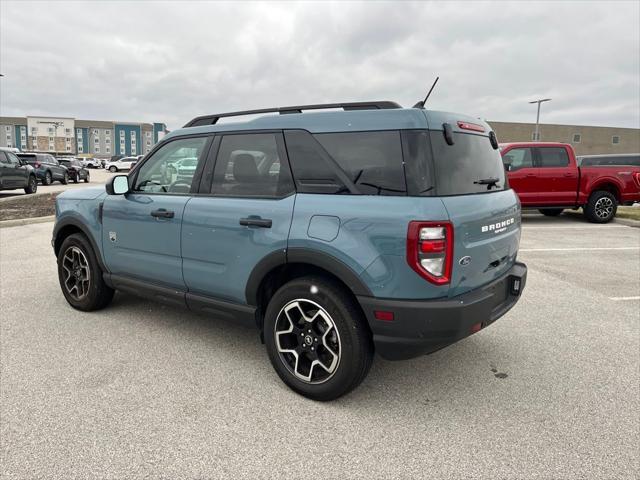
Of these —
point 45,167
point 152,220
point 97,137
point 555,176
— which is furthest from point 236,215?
point 97,137

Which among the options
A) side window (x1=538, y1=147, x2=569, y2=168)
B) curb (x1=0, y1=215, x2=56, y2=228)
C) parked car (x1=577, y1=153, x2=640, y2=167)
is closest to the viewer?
curb (x1=0, y1=215, x2=56, y2=228)

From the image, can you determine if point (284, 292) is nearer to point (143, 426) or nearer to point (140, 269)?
point (143, 426)

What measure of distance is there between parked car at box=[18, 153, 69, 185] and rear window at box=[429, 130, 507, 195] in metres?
23.4

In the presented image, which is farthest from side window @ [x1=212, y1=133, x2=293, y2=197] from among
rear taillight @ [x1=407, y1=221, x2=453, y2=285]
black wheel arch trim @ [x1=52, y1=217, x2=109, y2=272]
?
black wheel arch trim @ [x1=52, y1=217, x2=109, y2=272]

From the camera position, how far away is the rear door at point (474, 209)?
8.30ft

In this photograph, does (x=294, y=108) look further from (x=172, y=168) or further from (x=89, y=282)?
(x=89, y=282)

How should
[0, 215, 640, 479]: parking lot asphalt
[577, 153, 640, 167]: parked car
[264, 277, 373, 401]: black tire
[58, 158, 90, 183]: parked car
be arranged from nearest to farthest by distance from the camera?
[0, 215, 640, 479]: parking lot asphalt → [264, 277, 373, 401]: black tire → [577, 153, 640, 167]: parked car → [58, 158, 90, 183]: parked car

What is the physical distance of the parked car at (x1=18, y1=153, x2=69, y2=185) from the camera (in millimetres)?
21562

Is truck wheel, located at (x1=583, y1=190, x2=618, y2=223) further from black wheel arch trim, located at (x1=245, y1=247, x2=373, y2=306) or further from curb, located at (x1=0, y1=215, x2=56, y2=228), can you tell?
curb, located at (x1=0, y1=215, x2=56, y2=228)

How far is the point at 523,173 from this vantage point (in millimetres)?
10945

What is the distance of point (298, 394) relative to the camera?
2.96 meters

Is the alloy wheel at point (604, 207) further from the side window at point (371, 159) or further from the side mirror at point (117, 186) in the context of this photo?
the side mirror at point (117, 186)

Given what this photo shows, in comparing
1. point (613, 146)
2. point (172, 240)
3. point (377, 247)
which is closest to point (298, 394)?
point (377, 247)

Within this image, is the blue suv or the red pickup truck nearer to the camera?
the blue suv
